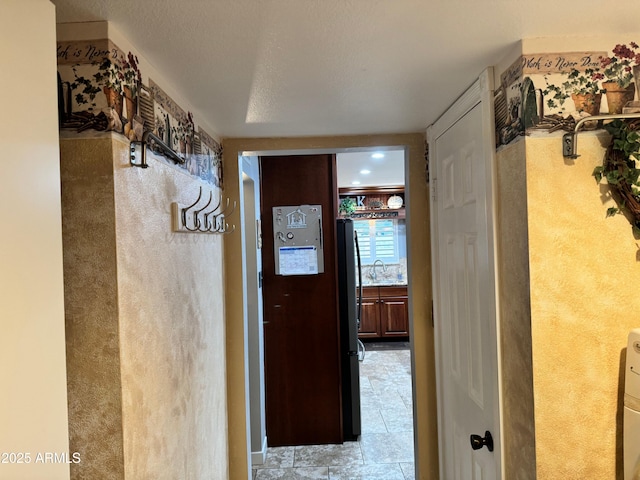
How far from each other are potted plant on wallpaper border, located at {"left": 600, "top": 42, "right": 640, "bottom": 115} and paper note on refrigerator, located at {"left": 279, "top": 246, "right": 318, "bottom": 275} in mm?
2154

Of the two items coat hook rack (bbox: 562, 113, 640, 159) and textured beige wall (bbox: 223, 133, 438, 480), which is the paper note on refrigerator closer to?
textured beige wall (bbox: 223, 133, 438, 480)

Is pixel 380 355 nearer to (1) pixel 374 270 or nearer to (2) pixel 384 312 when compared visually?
(2) pixel 384 312

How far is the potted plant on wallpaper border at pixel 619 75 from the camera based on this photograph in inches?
41.4

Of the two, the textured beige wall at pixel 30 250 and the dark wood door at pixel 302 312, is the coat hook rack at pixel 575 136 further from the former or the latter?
the dark wood door at pixel 302 312

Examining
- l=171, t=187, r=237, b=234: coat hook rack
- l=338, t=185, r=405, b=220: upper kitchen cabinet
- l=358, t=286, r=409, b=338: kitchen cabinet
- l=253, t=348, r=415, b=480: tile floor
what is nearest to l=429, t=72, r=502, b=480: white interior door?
l=253, t=348, r=415, b=480: tile floor

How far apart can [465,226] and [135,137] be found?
1172 mm

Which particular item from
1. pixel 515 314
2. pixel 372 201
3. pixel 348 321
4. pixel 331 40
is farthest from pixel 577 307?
pixel 372 201

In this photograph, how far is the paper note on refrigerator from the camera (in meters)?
3.00

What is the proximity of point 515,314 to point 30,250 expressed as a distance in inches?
45.5

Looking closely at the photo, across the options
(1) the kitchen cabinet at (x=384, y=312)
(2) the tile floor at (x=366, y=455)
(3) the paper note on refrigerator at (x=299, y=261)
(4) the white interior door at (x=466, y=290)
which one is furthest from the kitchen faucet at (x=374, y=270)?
(4) the white interior door at (x=466, y=290)

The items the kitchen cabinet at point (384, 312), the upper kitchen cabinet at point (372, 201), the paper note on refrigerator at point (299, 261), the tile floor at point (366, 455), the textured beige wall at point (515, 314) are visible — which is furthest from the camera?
the upper kitchen cabinet at point (372, 201)

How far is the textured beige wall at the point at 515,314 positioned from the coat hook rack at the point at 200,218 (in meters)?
0.98

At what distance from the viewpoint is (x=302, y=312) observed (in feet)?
9.91

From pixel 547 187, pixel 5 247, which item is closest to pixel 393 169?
pixel 547 187
